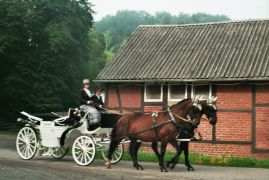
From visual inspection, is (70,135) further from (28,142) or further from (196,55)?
(196,55)

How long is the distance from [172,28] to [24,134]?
35.2ft

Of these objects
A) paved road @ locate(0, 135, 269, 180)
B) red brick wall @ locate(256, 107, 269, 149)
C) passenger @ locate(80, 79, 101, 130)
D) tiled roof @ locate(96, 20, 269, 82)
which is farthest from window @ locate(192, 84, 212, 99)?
passenger @ locate(80, 79, 101, 130)

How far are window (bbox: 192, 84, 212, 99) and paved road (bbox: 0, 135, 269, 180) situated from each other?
15.6 ft

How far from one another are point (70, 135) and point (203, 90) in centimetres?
654

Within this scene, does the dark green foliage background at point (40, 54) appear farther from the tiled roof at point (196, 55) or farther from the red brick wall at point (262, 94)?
the red brick wall at point (262, 94)

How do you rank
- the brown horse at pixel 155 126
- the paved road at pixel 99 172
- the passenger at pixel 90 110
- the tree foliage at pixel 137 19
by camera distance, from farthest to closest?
the tree foliage at pixel 137 19 → the passenger at pixel 90 110 → the brown horse at pixel 155 126 → the paved road at pixel 99 172

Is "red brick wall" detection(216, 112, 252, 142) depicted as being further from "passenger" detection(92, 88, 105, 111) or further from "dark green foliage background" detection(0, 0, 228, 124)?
"dark green foliage background" detection(0, 0, 228, 124)

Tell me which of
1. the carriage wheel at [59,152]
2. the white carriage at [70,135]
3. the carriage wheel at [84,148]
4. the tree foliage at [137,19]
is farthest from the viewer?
the tree foliage at [137,19]

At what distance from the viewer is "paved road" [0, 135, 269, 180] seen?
11055mm

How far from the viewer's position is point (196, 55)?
65.1ft

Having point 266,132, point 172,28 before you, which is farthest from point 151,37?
point 266,132

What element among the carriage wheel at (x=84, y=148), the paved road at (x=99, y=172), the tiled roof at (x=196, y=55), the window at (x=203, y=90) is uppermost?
the tiled roof at (x=196, y=55)

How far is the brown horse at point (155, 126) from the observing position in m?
12.6

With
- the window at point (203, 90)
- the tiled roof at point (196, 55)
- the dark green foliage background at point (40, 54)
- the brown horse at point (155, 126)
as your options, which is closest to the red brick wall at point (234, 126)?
the window at point (203, 90)
